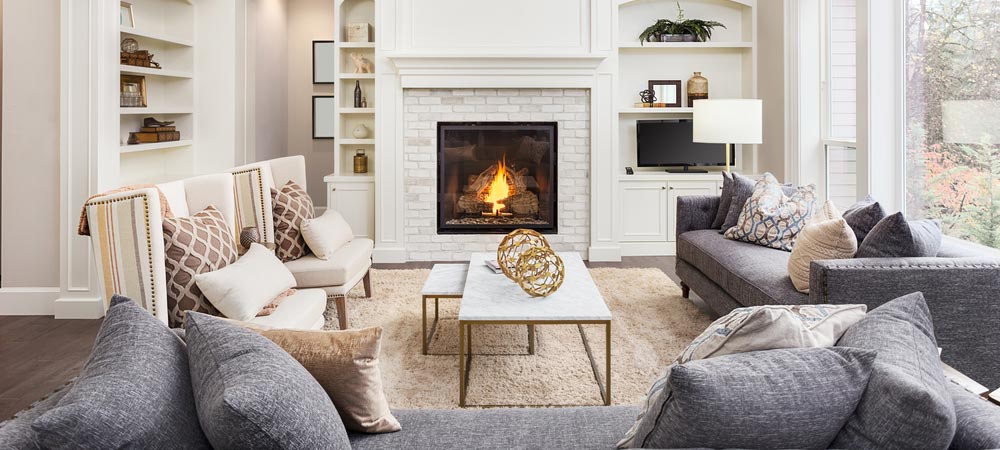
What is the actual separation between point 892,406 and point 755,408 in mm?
221

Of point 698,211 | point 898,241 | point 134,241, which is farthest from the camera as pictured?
point 698,211

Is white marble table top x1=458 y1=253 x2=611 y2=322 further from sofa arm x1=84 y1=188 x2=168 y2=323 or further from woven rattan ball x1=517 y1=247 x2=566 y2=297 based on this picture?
sofa arm x1=84 y1=188 x2=168 y2=323

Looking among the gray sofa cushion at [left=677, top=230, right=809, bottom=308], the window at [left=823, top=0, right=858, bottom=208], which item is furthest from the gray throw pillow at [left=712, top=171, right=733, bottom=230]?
the window at [left=823, top=0, right=858, bottom=208]

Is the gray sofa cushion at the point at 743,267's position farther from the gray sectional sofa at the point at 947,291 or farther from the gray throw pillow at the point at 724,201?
the gray sectional sofa at the point at 947,291

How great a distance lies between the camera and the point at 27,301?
15.3 ft

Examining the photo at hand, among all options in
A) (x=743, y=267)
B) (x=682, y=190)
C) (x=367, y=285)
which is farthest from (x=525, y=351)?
(x=682, y=190)

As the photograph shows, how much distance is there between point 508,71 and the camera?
21.4ft

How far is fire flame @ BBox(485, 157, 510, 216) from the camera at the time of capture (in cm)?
682

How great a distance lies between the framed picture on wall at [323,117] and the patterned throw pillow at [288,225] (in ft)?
12.7

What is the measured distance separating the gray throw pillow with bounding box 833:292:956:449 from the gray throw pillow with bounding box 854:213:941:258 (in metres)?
1.60

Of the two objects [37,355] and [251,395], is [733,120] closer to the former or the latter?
[37,355]

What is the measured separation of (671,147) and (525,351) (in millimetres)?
3804

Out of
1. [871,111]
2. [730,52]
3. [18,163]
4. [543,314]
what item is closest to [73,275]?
[18,163]

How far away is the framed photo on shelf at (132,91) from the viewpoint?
523cm
